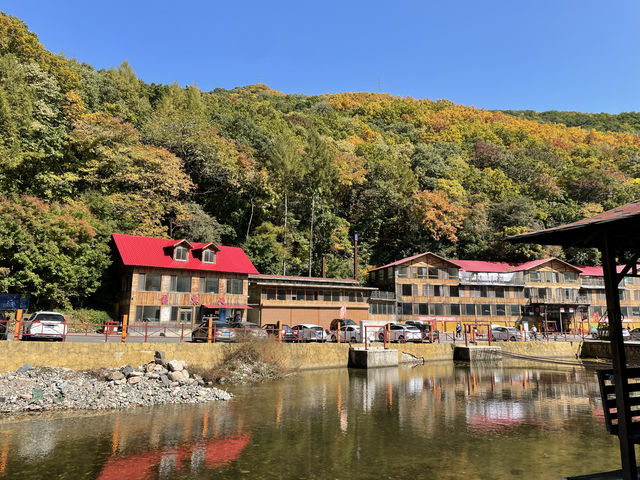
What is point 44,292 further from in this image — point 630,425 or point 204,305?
point 630,425

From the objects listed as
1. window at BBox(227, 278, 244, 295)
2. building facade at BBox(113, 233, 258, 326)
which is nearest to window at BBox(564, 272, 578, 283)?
building facade at BBox(113, 233, 258, 326)

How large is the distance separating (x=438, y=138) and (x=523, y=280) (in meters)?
47.3

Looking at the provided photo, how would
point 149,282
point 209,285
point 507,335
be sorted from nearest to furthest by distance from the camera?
point 149,282, point 209,285, point 507,335

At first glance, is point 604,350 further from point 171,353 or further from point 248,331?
point 171,353

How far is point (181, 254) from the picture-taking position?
1623 inches

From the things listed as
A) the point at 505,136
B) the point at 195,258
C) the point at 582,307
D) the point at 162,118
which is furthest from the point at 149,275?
the point at 505,136

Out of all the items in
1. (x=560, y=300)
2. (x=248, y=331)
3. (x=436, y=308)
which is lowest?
(x=248, y=331)

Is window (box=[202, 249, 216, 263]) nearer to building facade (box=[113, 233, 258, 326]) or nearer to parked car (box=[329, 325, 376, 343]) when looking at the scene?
building facade (box=[113, 233, 258, 326])

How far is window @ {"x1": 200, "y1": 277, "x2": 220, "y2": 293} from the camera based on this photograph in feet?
136

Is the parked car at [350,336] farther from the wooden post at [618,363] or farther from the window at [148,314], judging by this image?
the wooden post at [618,363]

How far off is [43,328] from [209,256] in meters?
19.6

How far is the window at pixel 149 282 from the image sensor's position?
125 ft

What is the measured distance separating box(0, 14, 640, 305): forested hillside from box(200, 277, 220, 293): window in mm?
8604

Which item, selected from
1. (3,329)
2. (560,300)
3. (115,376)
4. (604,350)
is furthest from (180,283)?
(560,300)
